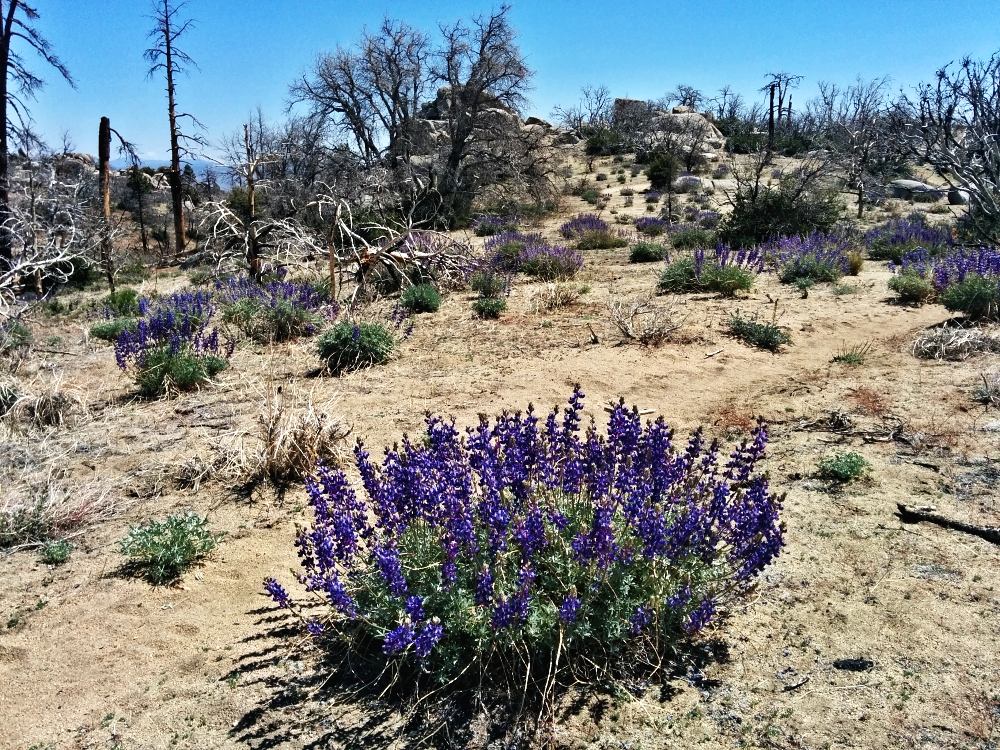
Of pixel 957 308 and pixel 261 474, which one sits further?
pixel 957 308

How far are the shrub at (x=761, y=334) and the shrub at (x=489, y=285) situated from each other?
154 inches

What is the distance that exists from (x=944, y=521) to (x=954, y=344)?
3.85 meters

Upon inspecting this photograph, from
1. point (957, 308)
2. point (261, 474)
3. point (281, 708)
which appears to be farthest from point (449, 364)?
point (957, 308)

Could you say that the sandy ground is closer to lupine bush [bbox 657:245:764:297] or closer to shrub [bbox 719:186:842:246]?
lupine bush [bbox 657:245:764:297]

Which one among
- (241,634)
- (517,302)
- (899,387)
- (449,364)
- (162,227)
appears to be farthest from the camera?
(162,227)

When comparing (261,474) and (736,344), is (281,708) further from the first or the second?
(736,344)

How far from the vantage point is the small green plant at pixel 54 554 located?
420 cm

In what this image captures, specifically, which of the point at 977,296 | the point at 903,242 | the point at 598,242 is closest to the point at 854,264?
the point at 903,242

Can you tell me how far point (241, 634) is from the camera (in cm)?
351

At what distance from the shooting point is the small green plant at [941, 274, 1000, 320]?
8.02 m

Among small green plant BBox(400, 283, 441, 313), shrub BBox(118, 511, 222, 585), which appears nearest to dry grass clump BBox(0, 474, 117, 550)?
shrub BBox(118, 511, 222, 585)

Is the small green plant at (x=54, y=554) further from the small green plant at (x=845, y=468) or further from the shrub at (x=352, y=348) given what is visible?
the small green plant at (x=845, y=468)

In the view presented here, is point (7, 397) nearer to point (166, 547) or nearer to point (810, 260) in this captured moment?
point (166, 547)

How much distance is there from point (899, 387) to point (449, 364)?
4424mm
